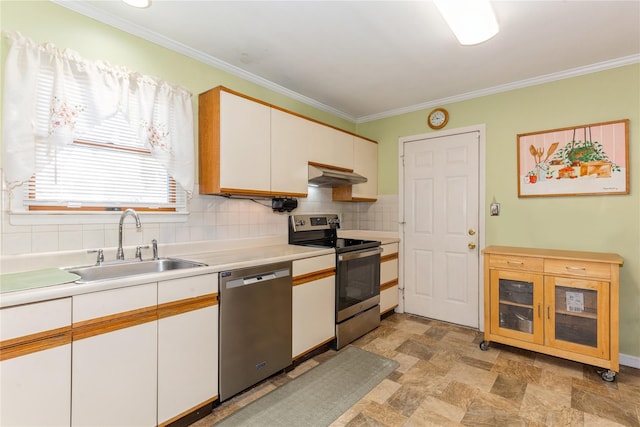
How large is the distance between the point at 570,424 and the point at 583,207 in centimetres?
177

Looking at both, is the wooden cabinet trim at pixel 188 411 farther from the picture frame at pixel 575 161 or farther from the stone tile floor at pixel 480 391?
the picture frame at pixel 575 161

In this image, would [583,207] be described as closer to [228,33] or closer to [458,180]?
[458,180]

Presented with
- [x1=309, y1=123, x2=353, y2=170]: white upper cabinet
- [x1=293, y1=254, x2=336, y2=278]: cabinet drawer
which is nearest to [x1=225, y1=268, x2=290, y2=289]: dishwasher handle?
[x1=293, y1=254, x2=336, y2=278]: cabinet drawer

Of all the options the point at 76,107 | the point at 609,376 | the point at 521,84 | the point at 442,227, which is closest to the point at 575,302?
the point at 609,376

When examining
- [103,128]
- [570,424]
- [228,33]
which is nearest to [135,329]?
[103,128]

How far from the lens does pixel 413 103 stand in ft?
11.9

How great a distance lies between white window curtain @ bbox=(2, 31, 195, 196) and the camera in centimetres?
166

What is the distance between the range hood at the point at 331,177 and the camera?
9.95ft

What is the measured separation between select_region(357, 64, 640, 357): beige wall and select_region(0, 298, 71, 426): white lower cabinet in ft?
Result: 11.2

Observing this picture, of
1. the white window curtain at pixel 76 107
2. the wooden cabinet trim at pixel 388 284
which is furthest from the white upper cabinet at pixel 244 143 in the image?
the wooden cabinet trim at pixel 388 284

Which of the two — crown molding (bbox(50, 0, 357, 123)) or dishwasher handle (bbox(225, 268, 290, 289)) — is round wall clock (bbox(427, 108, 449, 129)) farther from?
dishwasher handle (bbox(225, 268, 290, 289))

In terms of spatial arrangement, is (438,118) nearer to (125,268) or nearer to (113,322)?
Result: (125,268)

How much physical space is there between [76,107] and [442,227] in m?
3.37

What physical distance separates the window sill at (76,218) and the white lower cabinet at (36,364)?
699 mm
